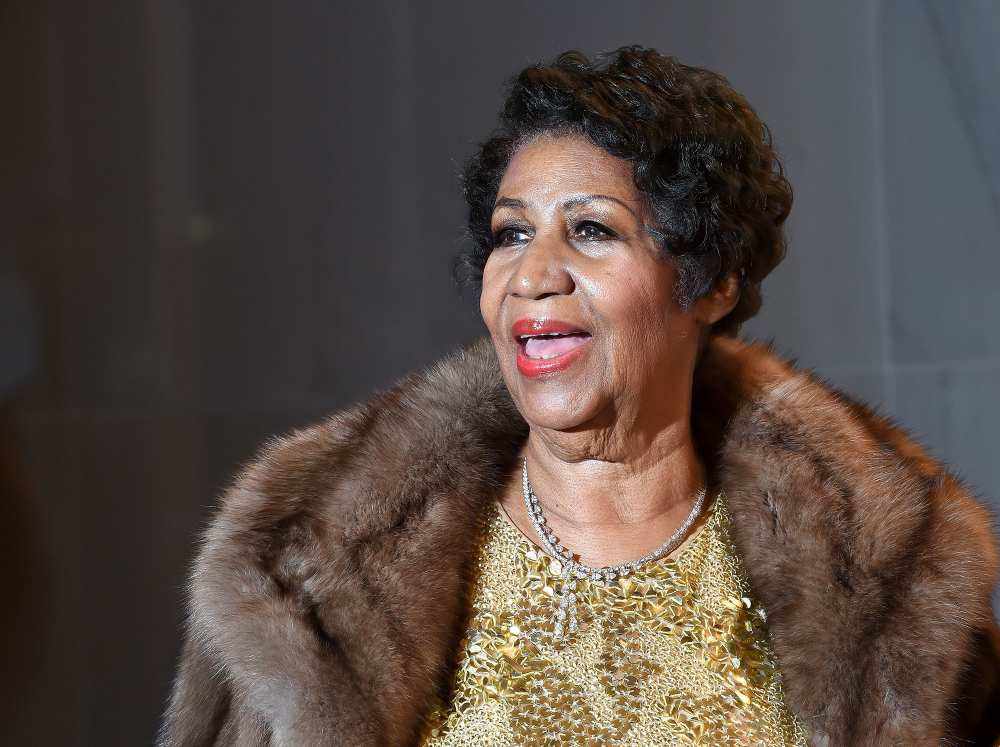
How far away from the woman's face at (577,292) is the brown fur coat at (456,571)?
170mm

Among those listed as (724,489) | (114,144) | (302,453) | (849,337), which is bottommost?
(849,337)

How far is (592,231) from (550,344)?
0.15 meters

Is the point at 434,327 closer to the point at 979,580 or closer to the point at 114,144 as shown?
the point at 114,144

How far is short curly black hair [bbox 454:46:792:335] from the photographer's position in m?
1.50

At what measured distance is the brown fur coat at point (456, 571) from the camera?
1.38 metres

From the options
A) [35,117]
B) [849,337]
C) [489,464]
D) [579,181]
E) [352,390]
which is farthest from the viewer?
[849,337]

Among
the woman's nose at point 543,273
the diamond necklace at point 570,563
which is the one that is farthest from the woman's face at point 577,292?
the diamond necklace at point 570,563

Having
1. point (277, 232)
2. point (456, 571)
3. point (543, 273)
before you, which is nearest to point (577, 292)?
point (543, 273)

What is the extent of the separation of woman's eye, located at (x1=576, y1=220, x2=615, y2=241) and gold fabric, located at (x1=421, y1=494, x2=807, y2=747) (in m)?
0.40

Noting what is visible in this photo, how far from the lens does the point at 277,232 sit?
8.90 feet

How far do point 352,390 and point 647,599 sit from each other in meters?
1.44

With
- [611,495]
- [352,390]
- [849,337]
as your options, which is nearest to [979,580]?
[611,495]

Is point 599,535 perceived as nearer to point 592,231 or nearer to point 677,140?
point 592,231

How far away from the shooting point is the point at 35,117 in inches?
90.6
